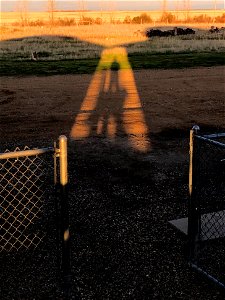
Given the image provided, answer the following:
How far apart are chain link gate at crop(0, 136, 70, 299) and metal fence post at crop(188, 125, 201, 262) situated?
1463 mm

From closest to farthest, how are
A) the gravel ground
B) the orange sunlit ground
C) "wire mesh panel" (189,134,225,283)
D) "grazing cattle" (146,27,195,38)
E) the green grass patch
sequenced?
the gravel ground
"wire mesh panel" (189,134,225,283)
the orange sunlit ground
the green grass patch
"grazing cattle" (146,27,195,38)

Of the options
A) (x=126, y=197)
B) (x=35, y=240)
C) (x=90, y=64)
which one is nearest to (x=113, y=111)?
(x=126, y=197)

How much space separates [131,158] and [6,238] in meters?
4.12

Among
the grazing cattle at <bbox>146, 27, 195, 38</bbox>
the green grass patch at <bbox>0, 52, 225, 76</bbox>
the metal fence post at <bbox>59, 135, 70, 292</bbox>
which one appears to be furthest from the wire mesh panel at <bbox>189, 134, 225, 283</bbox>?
the grazing cattle at <bbox>146, 27, 195, 38</bbox>

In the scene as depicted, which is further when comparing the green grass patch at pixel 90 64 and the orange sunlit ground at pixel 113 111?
the green grass patch at pixel 90 64

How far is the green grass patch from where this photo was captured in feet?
80.5

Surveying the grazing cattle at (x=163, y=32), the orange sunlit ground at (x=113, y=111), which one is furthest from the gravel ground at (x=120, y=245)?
the grazing cattle at (x=163, y=32)

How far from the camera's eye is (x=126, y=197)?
24.0ft

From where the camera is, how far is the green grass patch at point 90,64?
24547 mm

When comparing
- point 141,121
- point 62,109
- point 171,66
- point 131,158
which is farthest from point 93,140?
point 171,66

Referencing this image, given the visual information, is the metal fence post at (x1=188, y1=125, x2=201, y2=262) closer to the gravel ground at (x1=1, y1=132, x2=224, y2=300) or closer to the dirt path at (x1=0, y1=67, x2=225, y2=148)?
the gravel ground at (x1=1, y1=132, x2=224, y2=300)

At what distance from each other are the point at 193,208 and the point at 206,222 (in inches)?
48.2

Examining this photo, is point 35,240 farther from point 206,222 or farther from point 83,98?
point 83,98

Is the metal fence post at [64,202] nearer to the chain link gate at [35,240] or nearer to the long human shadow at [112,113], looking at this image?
the chain link gate at [35,240]
